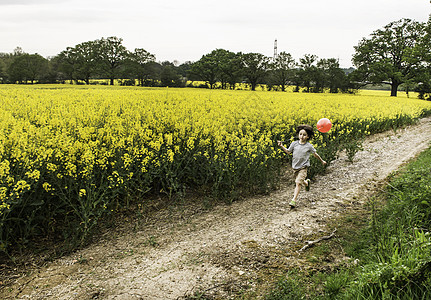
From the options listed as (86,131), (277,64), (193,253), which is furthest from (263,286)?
(277,64)

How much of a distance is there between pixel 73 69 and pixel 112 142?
171ft

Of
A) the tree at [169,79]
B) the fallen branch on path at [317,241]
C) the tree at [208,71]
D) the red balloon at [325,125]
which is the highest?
the tree at [208,71]

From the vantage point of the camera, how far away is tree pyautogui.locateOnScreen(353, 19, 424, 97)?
43844mm

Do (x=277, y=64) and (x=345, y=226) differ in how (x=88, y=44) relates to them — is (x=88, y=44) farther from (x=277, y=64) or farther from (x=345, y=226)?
(x=345, y=226)

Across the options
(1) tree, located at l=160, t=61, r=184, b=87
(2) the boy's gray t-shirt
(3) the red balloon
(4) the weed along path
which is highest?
(1) tree, located at l=160, t=61, r=184, b=87

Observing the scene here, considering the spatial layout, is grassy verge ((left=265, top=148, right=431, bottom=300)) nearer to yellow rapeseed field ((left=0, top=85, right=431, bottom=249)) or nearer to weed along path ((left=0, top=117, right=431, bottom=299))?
weed along path ((left=0, top=117, right=431, bottom=299))

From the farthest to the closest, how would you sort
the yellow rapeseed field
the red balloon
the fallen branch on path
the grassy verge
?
1. the red balloon
2. the yellow rapeseed field
3. the fallen branch on path
4. the grassy verge

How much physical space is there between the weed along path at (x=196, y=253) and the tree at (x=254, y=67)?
48.1 meters

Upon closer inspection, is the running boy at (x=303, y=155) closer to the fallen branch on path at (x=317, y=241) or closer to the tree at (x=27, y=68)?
the fallen branch on path at (x=317, y=241)

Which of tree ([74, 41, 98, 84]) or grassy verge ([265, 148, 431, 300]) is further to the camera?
tree ([74, 41, 98, 84])

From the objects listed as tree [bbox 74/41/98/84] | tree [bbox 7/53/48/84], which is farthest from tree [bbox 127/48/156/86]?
tree [bbox 7/53/48/84]

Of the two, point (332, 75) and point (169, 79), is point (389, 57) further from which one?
point (169, 79)

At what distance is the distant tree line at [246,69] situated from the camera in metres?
44.8

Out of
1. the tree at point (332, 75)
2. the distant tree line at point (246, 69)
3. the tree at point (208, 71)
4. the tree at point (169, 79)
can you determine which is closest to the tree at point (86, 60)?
the distant tree line at point (246, 69)
